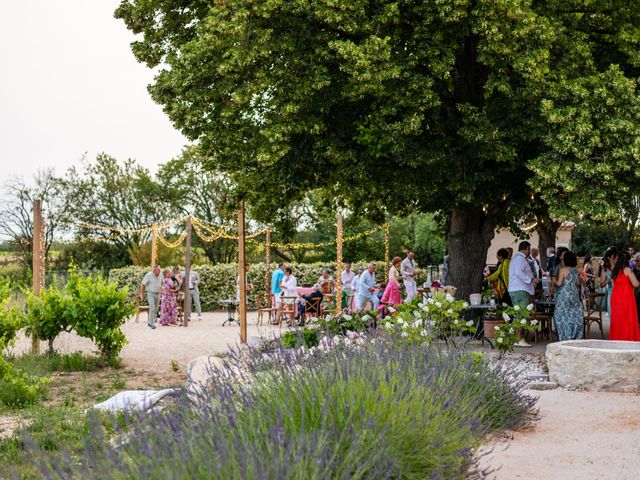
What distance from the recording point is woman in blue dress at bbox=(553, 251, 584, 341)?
14.4 m

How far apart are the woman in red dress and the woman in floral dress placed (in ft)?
48.6

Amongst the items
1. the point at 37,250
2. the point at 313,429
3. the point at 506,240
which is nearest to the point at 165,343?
the point at 37,250

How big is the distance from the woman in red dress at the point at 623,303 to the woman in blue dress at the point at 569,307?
56 cm

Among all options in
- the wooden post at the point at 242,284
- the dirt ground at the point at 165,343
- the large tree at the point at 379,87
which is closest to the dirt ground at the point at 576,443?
the dirt ground at the point at 165,343

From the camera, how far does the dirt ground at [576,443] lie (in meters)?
6.10

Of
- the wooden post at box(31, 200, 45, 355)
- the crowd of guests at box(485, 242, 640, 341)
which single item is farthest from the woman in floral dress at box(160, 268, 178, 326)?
the crowd of guests at box(485, 242, 640, 341)

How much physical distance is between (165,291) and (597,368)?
17449 mm

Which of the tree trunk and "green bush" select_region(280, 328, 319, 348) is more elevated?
the tree trunk

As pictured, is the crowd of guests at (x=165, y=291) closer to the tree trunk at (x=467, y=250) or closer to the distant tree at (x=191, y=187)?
the tree trunk at (x=467, y=250)

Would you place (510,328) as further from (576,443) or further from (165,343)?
(165,343)

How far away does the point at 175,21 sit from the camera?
17.5 meters

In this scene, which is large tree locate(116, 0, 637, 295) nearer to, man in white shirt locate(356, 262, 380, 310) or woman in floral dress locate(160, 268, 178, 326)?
man in white shirt locate(356, 262, 380, 310)

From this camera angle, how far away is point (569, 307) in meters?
14.5

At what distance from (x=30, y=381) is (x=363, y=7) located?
7878 millimetres
